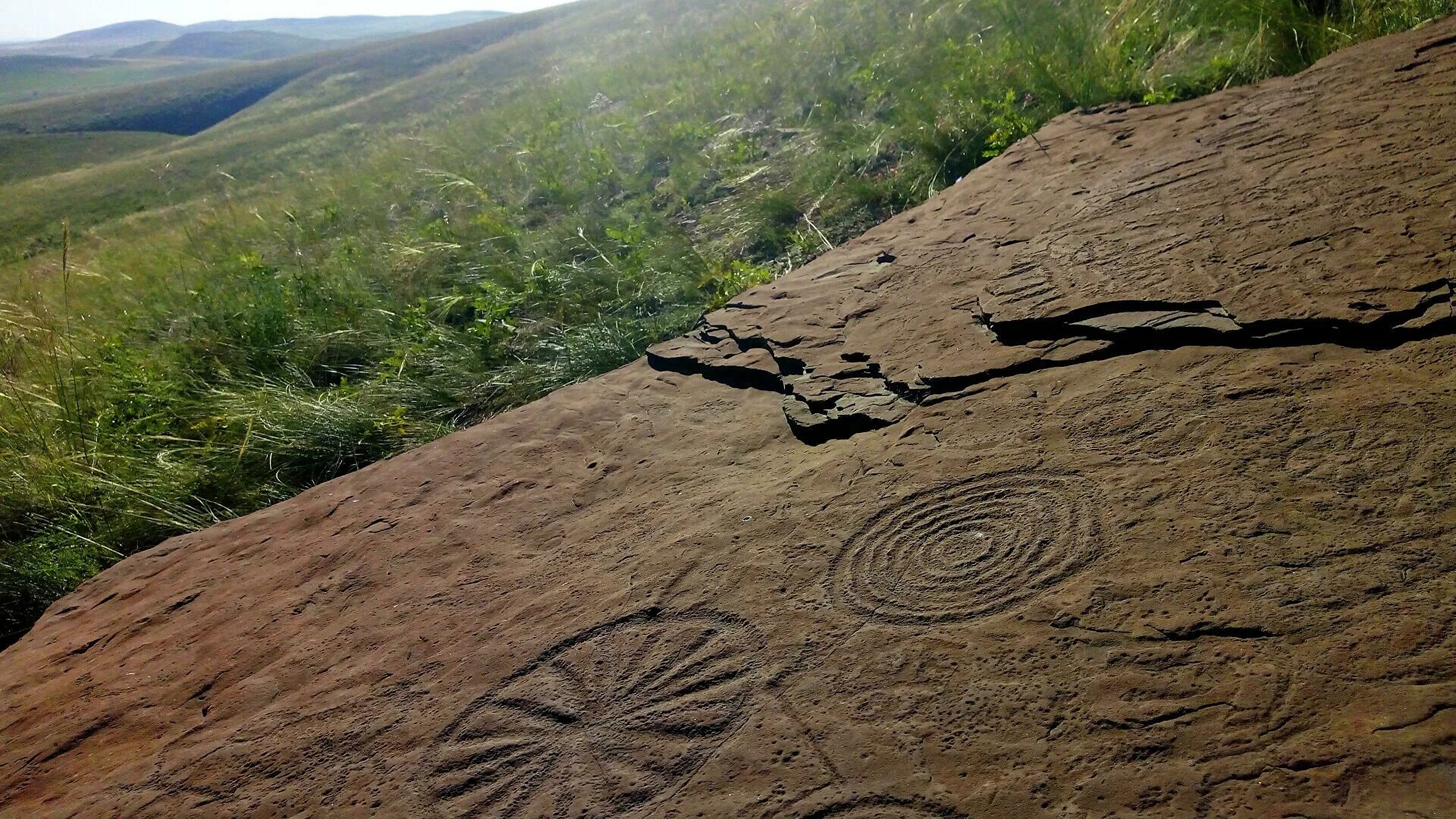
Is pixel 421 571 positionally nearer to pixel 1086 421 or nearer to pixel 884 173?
pixel 1086 421

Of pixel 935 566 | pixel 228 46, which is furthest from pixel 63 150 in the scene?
pixel 228 46

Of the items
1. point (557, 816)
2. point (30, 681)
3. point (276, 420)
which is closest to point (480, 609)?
point (557, 816)

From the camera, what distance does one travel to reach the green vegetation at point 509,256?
4.52m

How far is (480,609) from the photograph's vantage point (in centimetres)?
260

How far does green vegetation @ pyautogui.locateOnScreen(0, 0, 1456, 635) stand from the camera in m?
4.52

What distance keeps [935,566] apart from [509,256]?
467 cm

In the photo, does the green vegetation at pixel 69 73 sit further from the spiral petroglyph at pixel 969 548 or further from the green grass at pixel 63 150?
the spiral petroglyph at pixel 969 548

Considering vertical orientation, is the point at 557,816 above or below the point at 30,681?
above

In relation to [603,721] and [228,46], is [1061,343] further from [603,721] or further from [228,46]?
[228,46]

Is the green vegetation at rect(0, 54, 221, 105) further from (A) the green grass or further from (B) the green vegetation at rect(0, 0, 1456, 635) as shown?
(B) the green vegetation at rect(0, 0, 1456, 635)

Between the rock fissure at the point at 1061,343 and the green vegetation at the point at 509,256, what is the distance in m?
1.70

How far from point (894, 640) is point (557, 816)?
709mm

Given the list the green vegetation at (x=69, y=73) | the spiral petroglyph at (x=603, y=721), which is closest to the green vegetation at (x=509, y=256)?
the spiral petroglyph at (x=603, y=721)

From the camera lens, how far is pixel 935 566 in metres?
2.19
